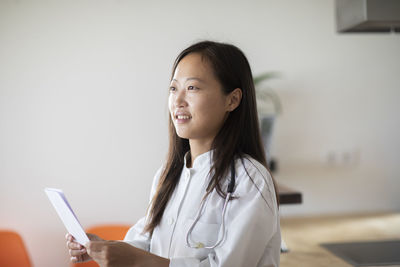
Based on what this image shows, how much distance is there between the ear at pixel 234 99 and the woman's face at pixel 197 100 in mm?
10

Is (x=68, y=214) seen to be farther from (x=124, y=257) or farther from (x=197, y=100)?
(x=197, y=100)

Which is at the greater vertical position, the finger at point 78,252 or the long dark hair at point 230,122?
the long dark hair at point 230,122

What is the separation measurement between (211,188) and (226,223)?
0.36ft

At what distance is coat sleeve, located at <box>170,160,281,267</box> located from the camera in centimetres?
90

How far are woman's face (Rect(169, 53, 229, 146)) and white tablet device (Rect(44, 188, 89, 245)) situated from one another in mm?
342

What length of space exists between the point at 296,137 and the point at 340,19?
1.27 m

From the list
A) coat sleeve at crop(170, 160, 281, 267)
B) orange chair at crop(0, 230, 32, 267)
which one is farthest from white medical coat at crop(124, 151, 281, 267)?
orange chair at crop(0, 230, 32, 267)

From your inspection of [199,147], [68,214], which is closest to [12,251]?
[68,214]

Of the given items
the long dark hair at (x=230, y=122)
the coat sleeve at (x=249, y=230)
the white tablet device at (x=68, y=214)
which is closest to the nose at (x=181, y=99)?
the long dark hair at (x=230, y=122)

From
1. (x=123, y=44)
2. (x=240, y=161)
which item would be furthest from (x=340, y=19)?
(x=123, y=44)

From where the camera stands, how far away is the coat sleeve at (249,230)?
2.95ft

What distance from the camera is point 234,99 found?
1122mm

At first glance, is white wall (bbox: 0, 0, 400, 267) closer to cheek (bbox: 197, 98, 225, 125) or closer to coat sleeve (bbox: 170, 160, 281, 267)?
cheek (bbox: 197, 98, 225, 125)

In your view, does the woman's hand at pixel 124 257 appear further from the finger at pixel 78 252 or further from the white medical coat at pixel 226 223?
the finger at pixel 78 252
